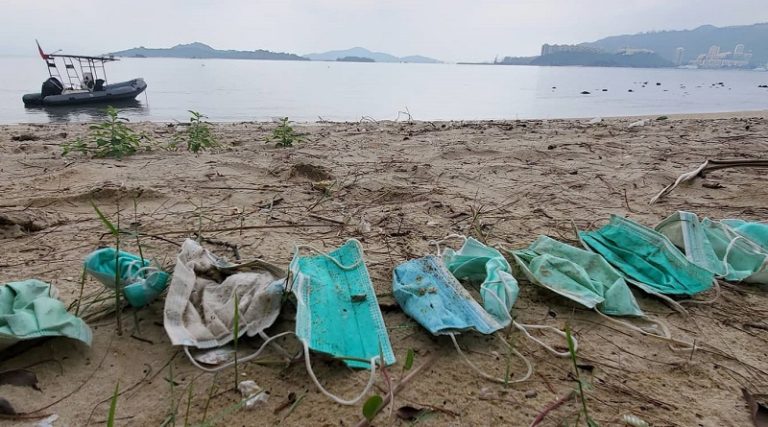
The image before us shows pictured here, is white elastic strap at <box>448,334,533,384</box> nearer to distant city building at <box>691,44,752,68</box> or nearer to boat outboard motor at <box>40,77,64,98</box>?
boat outboard motor at <box>40,77,64,98</box>

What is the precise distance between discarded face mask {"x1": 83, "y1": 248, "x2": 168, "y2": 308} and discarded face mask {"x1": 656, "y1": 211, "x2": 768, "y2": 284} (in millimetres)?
2437

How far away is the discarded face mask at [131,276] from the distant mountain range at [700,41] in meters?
135

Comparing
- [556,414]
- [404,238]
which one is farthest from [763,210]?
[556,414]

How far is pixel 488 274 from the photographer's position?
181 cm

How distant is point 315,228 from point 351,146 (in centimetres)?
269

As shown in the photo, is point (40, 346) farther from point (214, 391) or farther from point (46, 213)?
point (46, 213)

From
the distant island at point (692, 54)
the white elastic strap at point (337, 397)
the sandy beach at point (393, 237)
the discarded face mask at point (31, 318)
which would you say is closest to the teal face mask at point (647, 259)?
the sandy beach at point (393, 237)

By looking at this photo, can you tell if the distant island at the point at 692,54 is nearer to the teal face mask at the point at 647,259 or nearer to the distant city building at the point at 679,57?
the distant city building at the point at 679,57

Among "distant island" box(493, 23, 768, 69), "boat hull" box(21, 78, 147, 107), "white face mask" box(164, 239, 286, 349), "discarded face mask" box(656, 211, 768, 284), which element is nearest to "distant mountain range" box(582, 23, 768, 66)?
"distant island" box(493, 23, 768, 69)

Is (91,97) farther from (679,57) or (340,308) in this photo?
(679,57)

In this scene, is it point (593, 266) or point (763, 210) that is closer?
point (593, 266)

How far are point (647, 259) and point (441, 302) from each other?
116 centimetres

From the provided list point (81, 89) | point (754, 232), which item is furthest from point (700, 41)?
point (754, 232)

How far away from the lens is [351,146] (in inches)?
200
